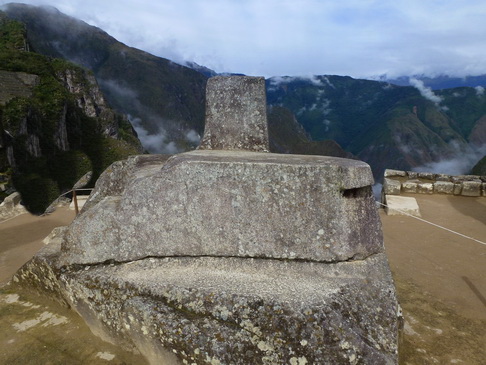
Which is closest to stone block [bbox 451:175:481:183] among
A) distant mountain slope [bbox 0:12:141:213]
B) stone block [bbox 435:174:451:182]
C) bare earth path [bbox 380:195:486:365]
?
stone block [bbox 435:174:451:182]

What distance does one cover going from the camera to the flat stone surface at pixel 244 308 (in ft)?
8.27

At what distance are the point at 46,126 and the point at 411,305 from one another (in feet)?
248

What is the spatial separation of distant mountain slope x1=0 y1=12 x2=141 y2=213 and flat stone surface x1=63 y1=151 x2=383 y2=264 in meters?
A: 42.7

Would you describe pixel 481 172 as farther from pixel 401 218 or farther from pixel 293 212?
pixel 293 212

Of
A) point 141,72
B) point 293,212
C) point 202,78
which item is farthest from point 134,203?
point 202,78

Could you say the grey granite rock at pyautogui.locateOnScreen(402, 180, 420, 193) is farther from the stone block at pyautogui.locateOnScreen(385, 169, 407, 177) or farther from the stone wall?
the stone block at pyautogui.locateOnScreen(385, 169, 407, 177)

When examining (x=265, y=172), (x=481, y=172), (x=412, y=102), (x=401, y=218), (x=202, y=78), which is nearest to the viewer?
(x=265, y=172)

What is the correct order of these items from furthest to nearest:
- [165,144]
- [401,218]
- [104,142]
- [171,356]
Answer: [165,144]
[104,142]
[401,218]
[171,356]

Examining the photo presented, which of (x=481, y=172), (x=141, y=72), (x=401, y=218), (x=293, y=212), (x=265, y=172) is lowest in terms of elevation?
(x=481, y=172)

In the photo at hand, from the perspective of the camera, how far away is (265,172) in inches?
123

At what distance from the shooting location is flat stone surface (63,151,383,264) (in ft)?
10.2

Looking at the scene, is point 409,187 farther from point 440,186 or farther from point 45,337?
point 45,337

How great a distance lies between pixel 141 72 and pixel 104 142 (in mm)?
87053

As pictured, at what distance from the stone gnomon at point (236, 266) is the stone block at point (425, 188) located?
1003 centimetres
